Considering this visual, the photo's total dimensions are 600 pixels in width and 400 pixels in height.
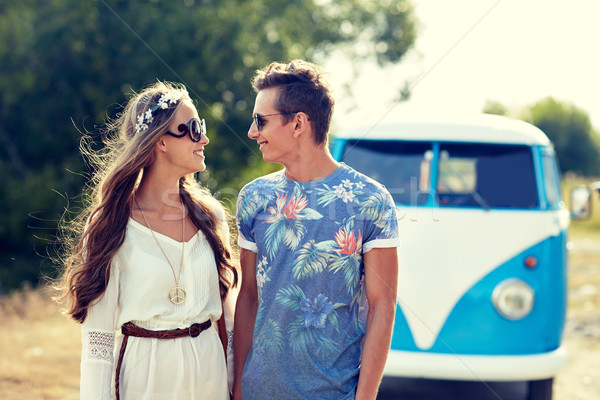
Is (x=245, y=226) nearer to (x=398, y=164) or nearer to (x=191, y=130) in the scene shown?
(x=191, y=130)

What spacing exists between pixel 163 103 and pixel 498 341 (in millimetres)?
3246

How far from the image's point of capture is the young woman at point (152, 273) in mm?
2543

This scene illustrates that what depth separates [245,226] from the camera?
2.76 metres

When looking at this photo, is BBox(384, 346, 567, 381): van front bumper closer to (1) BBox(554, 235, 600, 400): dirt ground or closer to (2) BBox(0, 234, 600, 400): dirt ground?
(2) BBox(0, 234, 600, 400): dirt ground

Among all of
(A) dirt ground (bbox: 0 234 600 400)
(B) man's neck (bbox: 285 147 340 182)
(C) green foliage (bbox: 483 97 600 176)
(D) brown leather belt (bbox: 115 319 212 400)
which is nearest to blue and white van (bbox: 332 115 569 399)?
(A) dirt ground (bbox: 0 234 600 400)

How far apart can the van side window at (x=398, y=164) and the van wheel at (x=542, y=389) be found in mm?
1623

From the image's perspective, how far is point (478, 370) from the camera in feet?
16.0

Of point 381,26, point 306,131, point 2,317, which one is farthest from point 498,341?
point 381,26

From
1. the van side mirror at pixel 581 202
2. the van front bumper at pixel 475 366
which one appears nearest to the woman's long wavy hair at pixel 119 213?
the van front bumper at pixel 475 366

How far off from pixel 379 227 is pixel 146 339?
0.99 metres

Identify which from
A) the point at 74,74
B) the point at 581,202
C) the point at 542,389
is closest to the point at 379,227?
the point at 542,389

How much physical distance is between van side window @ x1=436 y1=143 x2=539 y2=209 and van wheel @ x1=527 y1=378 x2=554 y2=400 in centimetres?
134

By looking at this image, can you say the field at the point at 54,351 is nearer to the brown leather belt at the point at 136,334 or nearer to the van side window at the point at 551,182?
the van side window at the point at 551,182

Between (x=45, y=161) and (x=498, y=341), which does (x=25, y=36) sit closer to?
(x=45, y=161)
